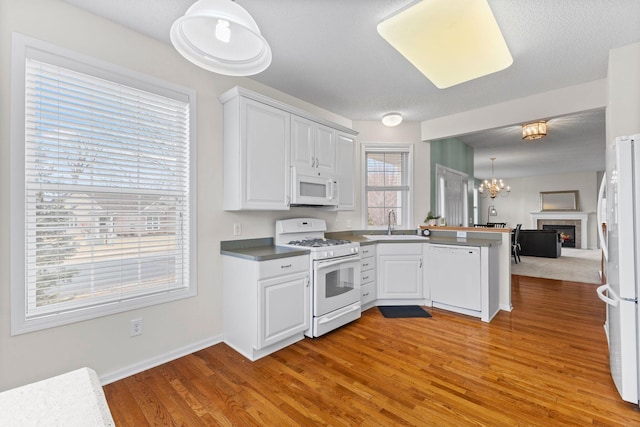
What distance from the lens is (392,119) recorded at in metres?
4.03

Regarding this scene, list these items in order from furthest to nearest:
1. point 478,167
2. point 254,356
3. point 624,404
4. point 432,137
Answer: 1. point 478,167
2. point 432,137
3. point 254,356
4. point 624,404

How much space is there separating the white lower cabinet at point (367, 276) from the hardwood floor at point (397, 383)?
1.72 feet

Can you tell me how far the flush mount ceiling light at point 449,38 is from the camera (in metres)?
1.94

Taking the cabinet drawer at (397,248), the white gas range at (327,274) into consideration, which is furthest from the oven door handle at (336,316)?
the cabinet drawer at (397,248)

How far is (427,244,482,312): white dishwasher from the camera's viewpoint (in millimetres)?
3312

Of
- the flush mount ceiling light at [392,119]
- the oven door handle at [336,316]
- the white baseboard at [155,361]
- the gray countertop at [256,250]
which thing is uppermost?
the flush mount ceiling light at [392,119]

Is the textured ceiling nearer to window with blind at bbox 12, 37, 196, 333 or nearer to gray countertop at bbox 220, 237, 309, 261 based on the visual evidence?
window with blind at bbox 12, 37, 196, 333

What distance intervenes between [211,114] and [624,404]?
3656 millimetres

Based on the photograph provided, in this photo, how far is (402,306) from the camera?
3.74 meters

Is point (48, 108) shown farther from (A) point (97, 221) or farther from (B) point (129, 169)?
(A) point (97, 221)

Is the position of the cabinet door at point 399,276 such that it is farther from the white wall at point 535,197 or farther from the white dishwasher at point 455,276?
the white wall at point 535,197

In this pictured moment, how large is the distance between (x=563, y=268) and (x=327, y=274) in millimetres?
6075

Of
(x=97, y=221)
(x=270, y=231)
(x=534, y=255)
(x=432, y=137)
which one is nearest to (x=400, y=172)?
(x=432, y=137)

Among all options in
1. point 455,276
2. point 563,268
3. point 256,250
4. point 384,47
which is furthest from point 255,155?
point 563,268
